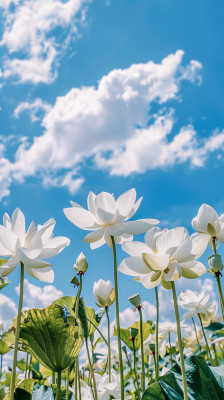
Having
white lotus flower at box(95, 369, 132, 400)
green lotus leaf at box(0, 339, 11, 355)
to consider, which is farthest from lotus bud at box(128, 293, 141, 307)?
green lotus leaf at box(0, 339, 11, 355)

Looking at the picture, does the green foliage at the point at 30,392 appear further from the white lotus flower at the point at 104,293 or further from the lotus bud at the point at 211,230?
the lotus bud at the point at 211,230

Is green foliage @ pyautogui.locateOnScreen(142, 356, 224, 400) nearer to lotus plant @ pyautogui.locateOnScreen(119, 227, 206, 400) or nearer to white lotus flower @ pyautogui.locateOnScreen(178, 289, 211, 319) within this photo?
lotus plant @ pyautogui.locateOnScreen(119, 227, 206, 400)

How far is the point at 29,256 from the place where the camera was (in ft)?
2.88

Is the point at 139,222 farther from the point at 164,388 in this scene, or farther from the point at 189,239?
the point at 164,388

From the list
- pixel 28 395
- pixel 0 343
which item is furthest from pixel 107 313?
pixel 0 343

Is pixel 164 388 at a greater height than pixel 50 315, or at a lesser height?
lesser

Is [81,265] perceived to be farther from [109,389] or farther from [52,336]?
[109,389]

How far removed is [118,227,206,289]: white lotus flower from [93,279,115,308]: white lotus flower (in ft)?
1.63

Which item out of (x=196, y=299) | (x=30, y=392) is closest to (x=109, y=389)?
(x=30, y=392)

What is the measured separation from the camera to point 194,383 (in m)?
0.98

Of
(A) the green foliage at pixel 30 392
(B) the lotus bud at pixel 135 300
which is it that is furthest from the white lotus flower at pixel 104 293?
(A) the green foliage at pixel 30 392

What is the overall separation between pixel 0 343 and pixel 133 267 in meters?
1.86

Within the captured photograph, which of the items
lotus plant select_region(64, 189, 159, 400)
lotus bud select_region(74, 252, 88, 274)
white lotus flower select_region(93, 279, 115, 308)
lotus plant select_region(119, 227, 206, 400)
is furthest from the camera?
white lotus flower select_region(93, 279, 115, 308)

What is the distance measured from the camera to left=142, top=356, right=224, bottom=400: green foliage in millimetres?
914
